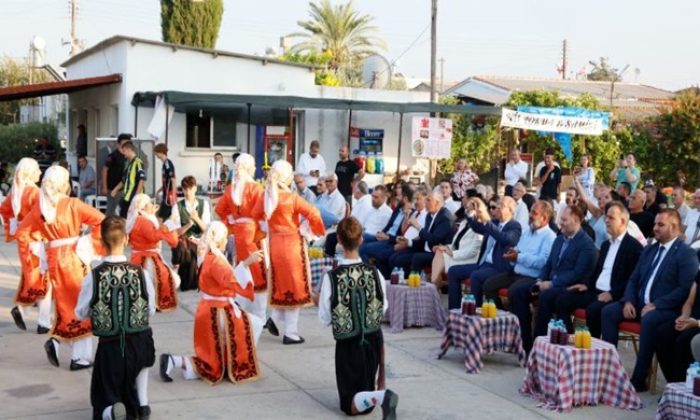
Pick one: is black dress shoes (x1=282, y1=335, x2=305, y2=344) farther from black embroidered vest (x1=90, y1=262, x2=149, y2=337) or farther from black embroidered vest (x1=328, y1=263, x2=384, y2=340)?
black embroidered vest (x1=90, y1=262, x2=149, y2=337)

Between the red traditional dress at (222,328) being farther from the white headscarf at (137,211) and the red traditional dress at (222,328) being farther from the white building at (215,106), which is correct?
the white building at (215,106)

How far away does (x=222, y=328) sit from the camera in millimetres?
7926

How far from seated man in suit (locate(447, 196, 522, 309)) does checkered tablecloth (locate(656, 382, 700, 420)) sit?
3412mm

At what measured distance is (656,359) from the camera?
789 cm

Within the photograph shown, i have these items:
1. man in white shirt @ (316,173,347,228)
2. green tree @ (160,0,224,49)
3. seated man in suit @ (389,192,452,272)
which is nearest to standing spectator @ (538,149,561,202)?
man in white shirt @ (316,173,347,228)

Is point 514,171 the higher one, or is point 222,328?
point 514,171

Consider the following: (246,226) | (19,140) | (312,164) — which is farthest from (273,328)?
(19,140)

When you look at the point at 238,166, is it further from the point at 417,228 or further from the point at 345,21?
the point at 345,21

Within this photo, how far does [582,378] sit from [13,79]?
60.5 meters

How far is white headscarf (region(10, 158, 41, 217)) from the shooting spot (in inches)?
383

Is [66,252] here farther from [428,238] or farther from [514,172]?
[514,172]

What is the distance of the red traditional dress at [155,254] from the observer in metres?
10.7

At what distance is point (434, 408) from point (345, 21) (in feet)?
149

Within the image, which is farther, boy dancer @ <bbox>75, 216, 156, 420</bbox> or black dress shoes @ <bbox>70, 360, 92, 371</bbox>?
black dress shoes @ <bbox>70, 360, 92, 371</bbox>
